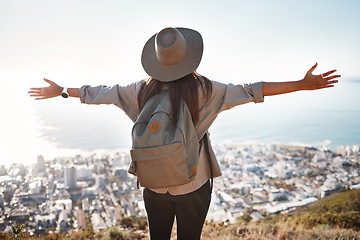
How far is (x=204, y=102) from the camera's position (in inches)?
52.1

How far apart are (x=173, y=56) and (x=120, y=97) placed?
0.34 meters

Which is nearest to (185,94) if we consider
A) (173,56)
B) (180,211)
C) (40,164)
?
(173,56)

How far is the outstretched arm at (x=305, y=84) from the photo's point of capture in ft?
4.39

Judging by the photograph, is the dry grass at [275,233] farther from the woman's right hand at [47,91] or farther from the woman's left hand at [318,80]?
the woman's right hand at [47,91]

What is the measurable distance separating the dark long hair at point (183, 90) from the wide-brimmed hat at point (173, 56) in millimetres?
32

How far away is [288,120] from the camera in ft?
40.8

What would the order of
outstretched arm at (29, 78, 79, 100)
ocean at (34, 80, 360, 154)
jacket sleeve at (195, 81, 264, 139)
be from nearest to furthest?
1. jacket sleeve at (195, 81, 264, 139)
2. outstretched arm at (29, 78, 79, 100)
3. ocean at (34, 80, 360, 154)

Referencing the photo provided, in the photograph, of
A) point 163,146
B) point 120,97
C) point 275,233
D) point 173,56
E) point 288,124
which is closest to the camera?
point 163,146

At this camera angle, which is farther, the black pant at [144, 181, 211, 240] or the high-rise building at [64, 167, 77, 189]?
the high-rise building at [64, 167, 77, 189]

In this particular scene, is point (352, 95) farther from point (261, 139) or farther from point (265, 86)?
point (265, 86)

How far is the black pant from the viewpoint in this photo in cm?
137

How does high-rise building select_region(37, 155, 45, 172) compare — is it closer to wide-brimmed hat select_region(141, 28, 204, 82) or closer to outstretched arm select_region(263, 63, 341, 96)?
wide-brimmed hat select_region(141, 28, 204, 82)

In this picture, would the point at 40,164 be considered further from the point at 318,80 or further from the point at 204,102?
the point at 318,80

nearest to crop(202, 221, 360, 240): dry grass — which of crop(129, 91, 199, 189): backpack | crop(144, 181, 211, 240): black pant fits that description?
crop(144, 181, 211, 240): black pant
